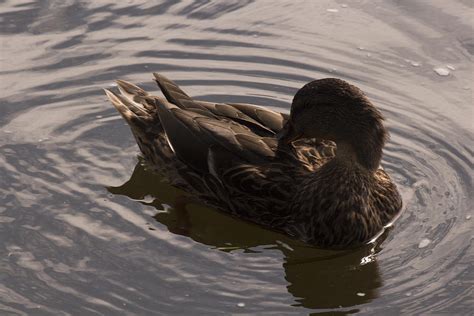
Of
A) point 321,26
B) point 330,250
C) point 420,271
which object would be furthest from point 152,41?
point 420,271

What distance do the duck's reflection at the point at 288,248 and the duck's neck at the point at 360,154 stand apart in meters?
0.72

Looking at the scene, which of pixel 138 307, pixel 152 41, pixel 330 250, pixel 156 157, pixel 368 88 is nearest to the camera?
pixel 138 307

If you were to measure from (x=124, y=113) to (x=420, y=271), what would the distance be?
3.29m

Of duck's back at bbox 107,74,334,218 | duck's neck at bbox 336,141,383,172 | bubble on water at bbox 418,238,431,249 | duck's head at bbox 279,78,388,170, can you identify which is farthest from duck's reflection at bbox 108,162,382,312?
duck's head at bbox 279,78,388,170

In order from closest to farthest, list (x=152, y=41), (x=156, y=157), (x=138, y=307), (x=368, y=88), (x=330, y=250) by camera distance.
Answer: (x=138, y=307) < (x=330, y=250) < (x=156, y=157) < (x=368, y=88) < (x=152, y=41)

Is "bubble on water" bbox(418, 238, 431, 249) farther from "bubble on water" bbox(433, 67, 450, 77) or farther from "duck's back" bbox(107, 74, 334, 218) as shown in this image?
"bubble on water" bbox(433, 67, 450, 77)

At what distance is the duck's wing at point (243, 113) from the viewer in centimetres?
927

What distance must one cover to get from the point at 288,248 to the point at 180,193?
1356mm

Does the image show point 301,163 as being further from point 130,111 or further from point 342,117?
point 130,111

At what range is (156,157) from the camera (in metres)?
9.77

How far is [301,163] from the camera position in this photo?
905 cm

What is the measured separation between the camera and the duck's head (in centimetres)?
883

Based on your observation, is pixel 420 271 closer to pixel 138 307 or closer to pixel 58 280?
pixel 138 307

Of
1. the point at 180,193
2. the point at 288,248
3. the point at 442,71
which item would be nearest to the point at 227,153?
the point at 180,193
